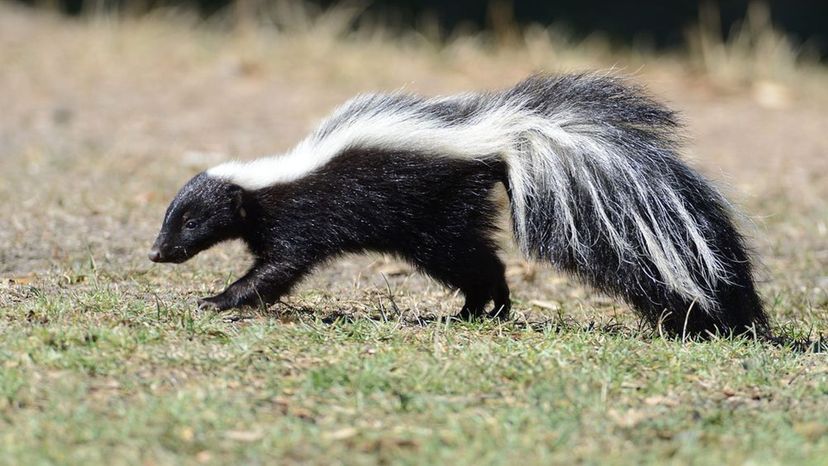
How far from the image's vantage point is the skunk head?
6.30m

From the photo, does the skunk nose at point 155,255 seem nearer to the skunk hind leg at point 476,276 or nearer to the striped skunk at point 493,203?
the striped skunk at point 493,203

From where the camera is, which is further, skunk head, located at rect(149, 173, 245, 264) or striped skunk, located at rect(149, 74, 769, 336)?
skunk head, located at rect(149, 173, 245, 264)

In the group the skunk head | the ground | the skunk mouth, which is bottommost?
the ground

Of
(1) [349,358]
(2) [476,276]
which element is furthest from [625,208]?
(1) [349,358]

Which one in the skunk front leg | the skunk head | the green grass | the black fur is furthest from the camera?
the skunk head

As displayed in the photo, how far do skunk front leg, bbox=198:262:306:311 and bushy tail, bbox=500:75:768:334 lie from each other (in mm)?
1202

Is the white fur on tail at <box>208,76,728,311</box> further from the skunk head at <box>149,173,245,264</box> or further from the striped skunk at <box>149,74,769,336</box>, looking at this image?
the skunk head at <box>149,173,245,264</box>

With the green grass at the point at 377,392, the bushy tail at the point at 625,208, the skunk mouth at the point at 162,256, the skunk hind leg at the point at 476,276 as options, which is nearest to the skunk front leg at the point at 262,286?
the green grass at the point at 377,392

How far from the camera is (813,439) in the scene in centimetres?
447

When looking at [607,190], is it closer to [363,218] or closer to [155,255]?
[363,218]

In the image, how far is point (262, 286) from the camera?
6.14 metres

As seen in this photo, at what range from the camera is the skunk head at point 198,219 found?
6305 mm

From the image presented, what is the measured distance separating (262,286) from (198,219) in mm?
555

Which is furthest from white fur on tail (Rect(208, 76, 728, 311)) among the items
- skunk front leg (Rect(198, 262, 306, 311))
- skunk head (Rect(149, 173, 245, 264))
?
skunk front leg (Rect(198, 262, 306, 311))
